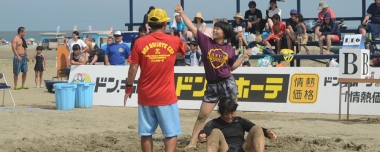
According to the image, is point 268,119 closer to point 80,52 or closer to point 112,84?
point 112,84

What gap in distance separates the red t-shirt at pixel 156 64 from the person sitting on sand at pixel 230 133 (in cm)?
56

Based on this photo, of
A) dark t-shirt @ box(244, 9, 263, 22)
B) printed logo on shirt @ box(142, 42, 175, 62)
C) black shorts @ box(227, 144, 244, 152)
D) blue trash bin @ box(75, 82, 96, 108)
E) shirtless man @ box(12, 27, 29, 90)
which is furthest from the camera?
shirtless man @ box(12, 27, 29, 90)

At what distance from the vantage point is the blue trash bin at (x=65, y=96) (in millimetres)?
13805

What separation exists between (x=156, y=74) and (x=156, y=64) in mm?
105

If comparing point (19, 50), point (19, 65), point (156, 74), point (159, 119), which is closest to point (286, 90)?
point (159, 119)

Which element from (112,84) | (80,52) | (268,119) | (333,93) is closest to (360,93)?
(333,93)

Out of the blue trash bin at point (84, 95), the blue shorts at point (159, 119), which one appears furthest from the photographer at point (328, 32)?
the blue shorts at point (159, 119)

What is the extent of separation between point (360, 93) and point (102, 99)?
5.78 metres

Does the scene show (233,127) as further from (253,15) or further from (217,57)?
(253,15)

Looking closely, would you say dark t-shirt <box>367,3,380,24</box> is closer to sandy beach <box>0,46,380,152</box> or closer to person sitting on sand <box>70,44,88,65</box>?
sandy beach <box>0,46,380,152</box>

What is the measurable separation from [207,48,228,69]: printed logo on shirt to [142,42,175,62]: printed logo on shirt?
63.2 inches

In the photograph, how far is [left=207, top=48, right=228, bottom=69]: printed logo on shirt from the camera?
8477 millimetres

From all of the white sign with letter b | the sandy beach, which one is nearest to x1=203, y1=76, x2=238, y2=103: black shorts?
the sandy beach

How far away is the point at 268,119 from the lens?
489 inches
